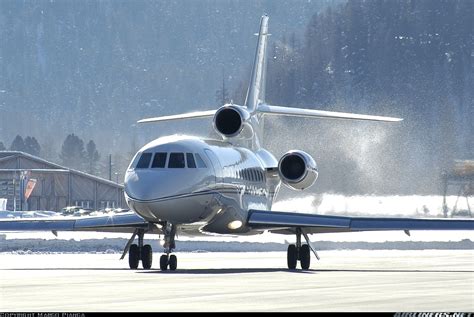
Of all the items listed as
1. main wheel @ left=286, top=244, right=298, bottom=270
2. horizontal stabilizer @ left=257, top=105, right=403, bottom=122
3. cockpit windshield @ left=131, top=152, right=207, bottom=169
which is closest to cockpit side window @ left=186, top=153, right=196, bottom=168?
cockpit windshield @ left=131, top=152, right=207, bottom=169

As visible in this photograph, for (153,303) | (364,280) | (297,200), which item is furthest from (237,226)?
(297,200)

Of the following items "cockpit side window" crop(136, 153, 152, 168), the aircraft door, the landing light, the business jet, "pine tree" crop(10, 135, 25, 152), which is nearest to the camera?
the business jet

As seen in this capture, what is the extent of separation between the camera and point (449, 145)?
79.4 meters

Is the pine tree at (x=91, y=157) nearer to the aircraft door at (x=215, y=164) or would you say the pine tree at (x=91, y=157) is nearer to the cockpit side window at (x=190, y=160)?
the aircraft door at (x=215, y=164)

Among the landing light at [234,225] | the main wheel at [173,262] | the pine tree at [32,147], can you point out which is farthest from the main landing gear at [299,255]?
the pine tree at [32,147]

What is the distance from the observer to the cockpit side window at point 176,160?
105 feet

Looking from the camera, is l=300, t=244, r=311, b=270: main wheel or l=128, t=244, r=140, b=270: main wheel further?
l=300, t=244, r=311, b=270: main wheel

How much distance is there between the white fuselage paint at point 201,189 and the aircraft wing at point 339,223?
33.6 inches

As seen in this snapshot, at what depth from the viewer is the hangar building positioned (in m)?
115

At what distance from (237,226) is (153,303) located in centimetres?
1783

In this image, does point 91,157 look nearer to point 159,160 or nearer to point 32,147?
point 32,147

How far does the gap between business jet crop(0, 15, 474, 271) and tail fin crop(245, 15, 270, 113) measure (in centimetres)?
253

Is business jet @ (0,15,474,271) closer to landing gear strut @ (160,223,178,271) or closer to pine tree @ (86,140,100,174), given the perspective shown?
landing gear strut @ (160,223,178,271)

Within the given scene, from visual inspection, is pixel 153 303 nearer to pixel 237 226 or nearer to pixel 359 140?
pixel 237 226
